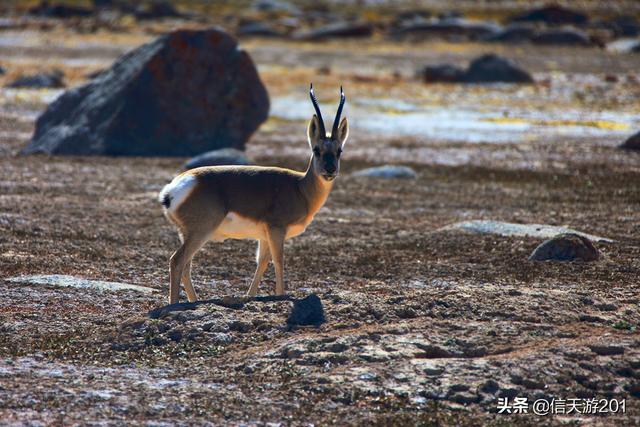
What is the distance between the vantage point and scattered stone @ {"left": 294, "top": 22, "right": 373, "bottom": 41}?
60.3m

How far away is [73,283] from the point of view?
11.8 metres

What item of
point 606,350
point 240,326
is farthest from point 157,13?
point 606,350

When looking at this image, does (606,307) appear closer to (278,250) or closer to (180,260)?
(278,250)

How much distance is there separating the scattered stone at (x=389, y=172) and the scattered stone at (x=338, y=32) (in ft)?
127

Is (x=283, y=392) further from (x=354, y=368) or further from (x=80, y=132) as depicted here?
(x=80, y=132)

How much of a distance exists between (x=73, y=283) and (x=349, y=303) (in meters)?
3.06

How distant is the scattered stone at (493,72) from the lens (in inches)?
1599


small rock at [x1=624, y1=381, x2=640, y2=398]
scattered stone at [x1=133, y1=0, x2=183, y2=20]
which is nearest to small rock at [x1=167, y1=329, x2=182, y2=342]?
small rock at [x1=624, y1=381, x2=640, y2=398]

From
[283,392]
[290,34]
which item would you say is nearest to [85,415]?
[283,392]

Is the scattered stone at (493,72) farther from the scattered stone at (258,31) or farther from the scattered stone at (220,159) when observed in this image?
the scattered stone at (258,31)

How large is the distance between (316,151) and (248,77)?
13876mm

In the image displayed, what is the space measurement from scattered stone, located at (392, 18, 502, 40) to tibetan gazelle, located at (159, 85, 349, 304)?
5341 cm

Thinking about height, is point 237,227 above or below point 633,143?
above

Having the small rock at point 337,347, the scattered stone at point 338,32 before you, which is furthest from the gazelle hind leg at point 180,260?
the scattered stone at point 338,32
